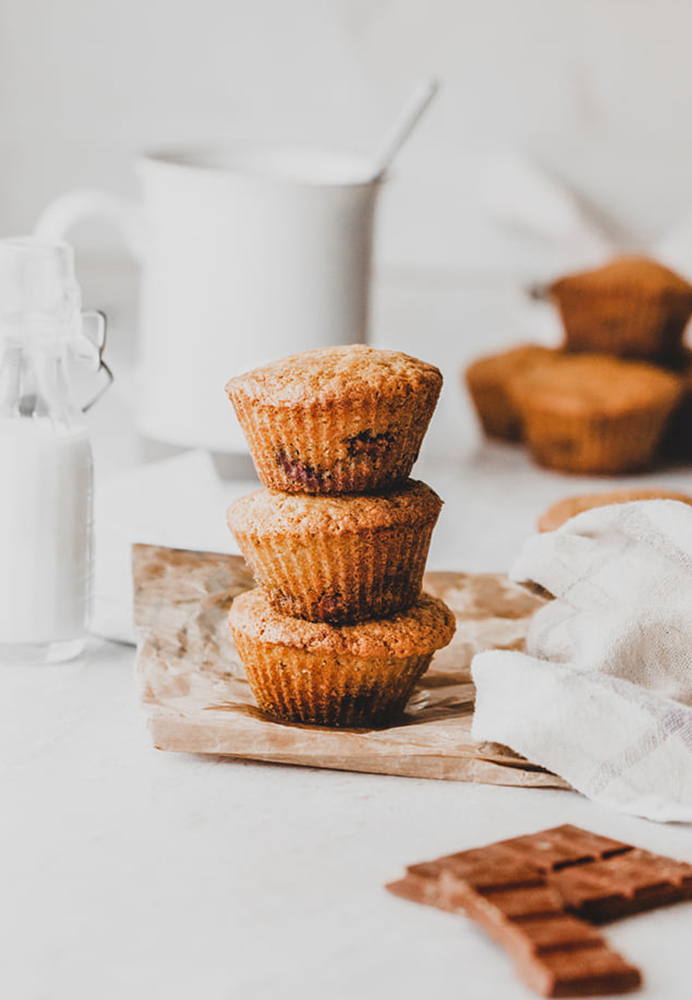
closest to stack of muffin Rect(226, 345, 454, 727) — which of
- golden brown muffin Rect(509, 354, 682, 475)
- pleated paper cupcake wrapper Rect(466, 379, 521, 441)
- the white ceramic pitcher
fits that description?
the white ceramic pitcher

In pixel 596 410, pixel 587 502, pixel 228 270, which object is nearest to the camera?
pixel 587 502

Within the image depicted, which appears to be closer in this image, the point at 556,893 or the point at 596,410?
the point at 556,893

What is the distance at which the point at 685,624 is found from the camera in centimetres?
71

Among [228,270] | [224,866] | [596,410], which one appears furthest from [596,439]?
[224,866]

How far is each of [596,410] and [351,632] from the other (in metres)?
0.63

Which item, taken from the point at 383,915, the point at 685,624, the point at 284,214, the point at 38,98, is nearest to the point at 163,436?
the point at 284,214

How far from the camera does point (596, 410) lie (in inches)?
48.9

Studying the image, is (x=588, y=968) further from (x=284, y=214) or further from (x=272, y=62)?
(x=272, y=62)

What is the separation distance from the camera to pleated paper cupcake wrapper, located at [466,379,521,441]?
→ 1.38m

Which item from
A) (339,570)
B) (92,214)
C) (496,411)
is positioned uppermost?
(92,214)

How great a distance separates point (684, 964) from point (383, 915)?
0.11 metres

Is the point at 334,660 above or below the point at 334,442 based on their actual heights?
below

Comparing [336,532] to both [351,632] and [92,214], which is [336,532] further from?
[92,214]

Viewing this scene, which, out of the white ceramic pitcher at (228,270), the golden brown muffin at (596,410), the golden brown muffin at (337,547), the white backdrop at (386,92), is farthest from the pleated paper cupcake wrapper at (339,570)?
the white backdrop at (386,92)
